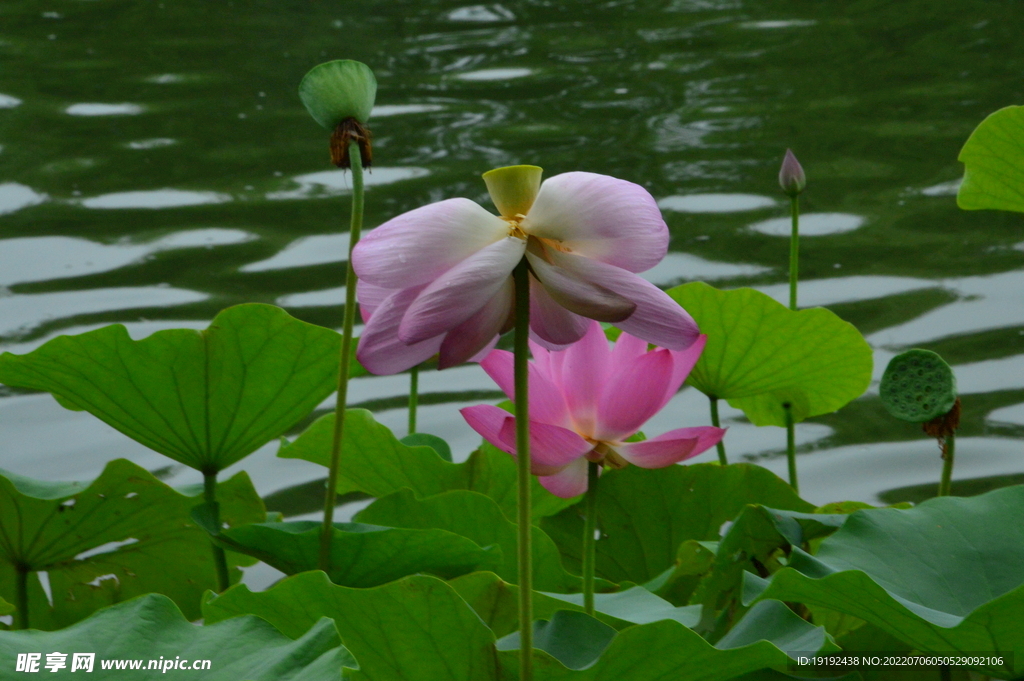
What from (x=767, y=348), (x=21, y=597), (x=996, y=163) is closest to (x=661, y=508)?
(x=767, y=348)

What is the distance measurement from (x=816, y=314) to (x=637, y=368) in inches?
12.1

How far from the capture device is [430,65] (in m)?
2.96

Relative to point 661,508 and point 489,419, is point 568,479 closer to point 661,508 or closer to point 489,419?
point 489,419

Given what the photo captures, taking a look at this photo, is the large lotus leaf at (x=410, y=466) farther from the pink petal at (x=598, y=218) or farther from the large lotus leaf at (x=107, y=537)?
the pink petal at (x=598, y=218)

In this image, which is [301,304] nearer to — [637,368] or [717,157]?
[717,157]

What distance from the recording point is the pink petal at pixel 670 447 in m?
0.56

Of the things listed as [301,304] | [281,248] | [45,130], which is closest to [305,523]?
[301,304]

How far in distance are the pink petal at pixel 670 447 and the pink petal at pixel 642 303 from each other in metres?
0.13

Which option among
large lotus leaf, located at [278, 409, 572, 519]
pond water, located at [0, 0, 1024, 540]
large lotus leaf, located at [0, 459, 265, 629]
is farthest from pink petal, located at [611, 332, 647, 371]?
pond water, located at [0, 0, 1024, 540]

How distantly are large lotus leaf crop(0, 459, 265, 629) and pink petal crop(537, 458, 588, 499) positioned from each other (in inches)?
11.9

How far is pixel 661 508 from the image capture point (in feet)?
2.65

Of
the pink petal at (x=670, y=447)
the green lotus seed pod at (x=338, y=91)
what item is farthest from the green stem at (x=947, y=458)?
the green lotus seed pod at (x=338, y=91)

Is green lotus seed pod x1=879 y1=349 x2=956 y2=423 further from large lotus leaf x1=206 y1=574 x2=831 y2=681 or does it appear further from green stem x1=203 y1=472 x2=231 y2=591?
green stem x1=203 y1=472 x2=231 y2=591

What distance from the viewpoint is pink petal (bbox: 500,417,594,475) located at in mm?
548
